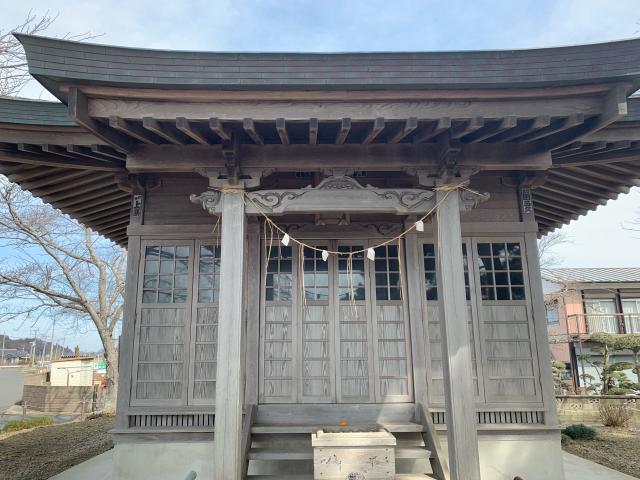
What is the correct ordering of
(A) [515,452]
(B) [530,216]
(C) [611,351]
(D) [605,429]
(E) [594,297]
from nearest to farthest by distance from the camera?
(A) [515,452], (B) [530,216], (D) [605,429], (C) [611,351], (E) [594,297]

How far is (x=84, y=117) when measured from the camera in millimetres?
3393

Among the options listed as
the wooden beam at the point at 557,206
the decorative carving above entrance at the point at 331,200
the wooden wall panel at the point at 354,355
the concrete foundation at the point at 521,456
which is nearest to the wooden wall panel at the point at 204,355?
the wooden wall panel at the point at 354,355

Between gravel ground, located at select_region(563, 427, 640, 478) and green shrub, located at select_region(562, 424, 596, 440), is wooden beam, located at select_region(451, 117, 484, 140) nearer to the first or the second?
gravel ground, located at select_region(563, 427, 640, 478)

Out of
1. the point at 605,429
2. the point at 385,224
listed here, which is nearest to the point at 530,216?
the point at 385,224

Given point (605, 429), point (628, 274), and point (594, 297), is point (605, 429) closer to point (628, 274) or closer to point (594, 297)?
point (594, 297)

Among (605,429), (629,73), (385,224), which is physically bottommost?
(605,429)

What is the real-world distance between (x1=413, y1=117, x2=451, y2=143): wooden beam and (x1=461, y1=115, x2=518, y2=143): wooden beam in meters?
0.33

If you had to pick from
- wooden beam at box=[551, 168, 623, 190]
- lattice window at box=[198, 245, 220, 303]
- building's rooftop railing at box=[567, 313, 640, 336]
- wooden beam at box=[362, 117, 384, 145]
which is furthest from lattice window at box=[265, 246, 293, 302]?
building's rooftop railing at box=[567, 313, 640, 336]

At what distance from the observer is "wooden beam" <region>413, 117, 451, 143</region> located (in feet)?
11.7

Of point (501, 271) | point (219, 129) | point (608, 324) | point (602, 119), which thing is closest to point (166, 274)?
point (219, 129)

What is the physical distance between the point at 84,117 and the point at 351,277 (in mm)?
3143

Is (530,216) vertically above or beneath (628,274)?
beneath

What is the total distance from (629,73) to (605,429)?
9.25 metres

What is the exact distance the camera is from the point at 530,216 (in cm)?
529
